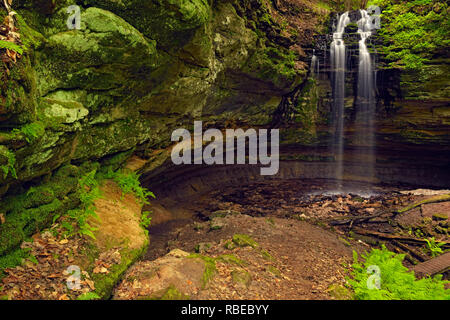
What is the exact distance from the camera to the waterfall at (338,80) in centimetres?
1402

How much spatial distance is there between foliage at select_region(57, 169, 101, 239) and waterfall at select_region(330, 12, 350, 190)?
13515 millimetres

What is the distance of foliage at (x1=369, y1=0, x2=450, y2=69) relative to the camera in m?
11.5

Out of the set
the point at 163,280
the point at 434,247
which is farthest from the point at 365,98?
the point at 163,280

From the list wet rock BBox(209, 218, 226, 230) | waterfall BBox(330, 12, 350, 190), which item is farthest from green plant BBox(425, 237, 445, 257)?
wet rock BBox(209, 218, 226, 230)

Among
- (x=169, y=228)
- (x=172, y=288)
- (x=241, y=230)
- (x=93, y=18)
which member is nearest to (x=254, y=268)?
(x=172, y=288)

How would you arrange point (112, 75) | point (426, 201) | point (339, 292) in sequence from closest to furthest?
point (339, 292) < point (112, 75) < point (426, 201)

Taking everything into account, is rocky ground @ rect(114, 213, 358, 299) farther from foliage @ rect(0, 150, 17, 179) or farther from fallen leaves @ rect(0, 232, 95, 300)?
foliage @ rect(0, 150, 17, 179)

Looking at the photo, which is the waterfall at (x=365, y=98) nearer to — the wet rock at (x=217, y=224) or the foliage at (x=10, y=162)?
the wet rock at (x=217, y=224)

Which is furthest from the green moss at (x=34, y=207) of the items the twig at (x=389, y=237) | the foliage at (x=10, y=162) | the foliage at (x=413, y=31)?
the foliage at (x=413, y=31)

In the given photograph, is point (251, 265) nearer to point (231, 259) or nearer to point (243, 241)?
point (231, 259)

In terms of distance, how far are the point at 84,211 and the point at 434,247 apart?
427 inches

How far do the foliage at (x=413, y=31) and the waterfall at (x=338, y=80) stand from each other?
74.7 inches

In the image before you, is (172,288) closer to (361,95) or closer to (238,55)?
(238,55)

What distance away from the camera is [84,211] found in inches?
216
